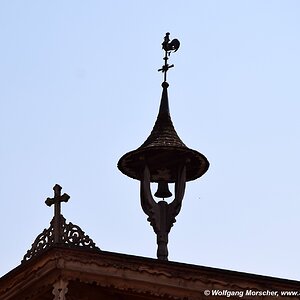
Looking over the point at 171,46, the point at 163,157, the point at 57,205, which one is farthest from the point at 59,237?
the point at 171,46

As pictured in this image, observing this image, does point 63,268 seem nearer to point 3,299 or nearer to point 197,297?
point 3,299

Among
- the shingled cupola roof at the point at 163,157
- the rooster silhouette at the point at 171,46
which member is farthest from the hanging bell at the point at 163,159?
the rooster silhouette at the point at 171,46

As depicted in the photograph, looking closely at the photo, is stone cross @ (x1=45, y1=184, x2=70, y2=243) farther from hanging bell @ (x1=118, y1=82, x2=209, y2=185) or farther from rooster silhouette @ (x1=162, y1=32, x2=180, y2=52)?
rooster silhouette @ (x1=162, y1=32, x2=180, y2=52)

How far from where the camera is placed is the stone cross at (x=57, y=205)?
18.9m

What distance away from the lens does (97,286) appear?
18.4 m

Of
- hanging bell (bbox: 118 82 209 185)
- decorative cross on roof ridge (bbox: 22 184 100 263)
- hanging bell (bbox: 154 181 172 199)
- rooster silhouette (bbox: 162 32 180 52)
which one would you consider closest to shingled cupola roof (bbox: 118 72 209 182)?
hanging bell (bbox: 118 82 209 185)

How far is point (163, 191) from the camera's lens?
24312mm

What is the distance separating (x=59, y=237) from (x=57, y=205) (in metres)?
0.78

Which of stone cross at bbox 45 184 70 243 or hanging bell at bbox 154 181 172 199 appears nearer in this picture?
stone cross at bbox 45 184 70 243

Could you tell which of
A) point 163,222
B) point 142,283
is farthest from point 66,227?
point 163,222

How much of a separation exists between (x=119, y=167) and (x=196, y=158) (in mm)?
1802

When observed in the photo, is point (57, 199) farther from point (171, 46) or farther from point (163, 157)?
point (171, 46)

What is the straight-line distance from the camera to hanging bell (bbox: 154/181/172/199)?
2433cm

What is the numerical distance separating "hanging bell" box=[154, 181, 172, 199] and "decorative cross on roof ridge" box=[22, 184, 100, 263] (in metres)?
5.27
